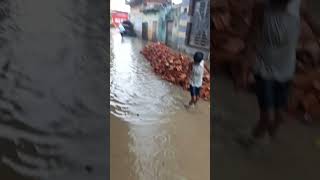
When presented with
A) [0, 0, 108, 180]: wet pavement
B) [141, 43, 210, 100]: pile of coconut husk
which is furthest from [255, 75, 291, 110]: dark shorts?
[0, 0, 108, 180]: wet pavement

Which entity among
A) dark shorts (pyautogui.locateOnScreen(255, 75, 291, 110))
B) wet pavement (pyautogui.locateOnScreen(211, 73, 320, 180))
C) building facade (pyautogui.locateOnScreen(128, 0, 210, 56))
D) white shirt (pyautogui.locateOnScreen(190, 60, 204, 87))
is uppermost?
building facade (pyautogui.locateOnScreen(128, 0, 210, 56))

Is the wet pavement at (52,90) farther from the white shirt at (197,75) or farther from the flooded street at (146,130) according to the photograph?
the white shirt at (197,75)

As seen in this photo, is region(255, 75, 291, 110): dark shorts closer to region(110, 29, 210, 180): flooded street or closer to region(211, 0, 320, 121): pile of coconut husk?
region(211, 0, 320, 121): pile of coconut husk

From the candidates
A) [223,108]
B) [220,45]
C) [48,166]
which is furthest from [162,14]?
[48,166]

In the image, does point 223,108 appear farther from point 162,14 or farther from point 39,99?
point 39,99

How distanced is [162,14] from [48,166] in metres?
0.44

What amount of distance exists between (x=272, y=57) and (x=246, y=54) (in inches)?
2.5

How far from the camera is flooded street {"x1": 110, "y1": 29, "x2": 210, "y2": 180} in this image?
1081 millimetres

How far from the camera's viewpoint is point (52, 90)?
3.52 feet

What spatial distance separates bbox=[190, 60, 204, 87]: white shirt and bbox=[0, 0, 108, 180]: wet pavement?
0.21 meters

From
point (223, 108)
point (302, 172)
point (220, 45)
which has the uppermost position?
point (220, 45)

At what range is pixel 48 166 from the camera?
1.06 m

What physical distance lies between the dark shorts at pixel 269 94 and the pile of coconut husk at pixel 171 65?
13 centimetres

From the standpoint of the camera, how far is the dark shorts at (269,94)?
1145mm
